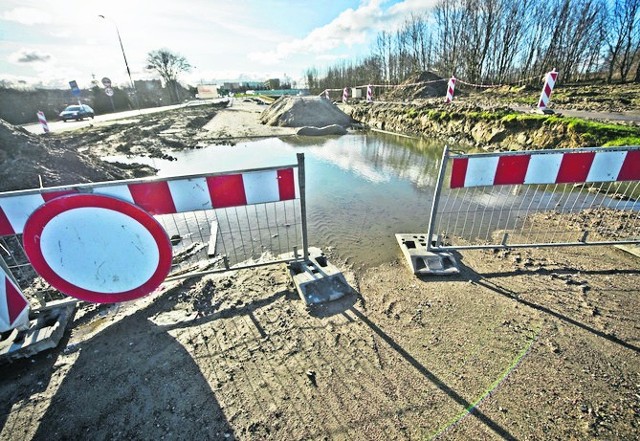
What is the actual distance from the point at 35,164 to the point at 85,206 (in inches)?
214

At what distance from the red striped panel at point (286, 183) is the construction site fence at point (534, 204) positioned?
69.8 inches

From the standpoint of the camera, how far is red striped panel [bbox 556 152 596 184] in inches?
138

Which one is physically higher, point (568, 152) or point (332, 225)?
point (568, 152)

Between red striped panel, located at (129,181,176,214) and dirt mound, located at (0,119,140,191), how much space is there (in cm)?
387

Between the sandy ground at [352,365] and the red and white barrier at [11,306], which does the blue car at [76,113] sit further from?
the red and white barrier at [11,306]

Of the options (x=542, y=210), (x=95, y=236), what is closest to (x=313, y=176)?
(x=542, y=210)

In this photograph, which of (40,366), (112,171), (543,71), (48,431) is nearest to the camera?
(48,431)

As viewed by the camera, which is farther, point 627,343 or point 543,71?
point 543,71

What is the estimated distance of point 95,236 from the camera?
8.52ft

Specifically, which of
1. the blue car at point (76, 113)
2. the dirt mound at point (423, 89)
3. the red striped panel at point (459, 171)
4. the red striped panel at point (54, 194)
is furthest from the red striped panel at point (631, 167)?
the blue car at point (76, 113)

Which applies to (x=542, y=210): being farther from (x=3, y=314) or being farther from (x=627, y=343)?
(x=3, y=314)

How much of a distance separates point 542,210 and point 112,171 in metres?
10.6

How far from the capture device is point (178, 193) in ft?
9.86

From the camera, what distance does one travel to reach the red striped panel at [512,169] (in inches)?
137
